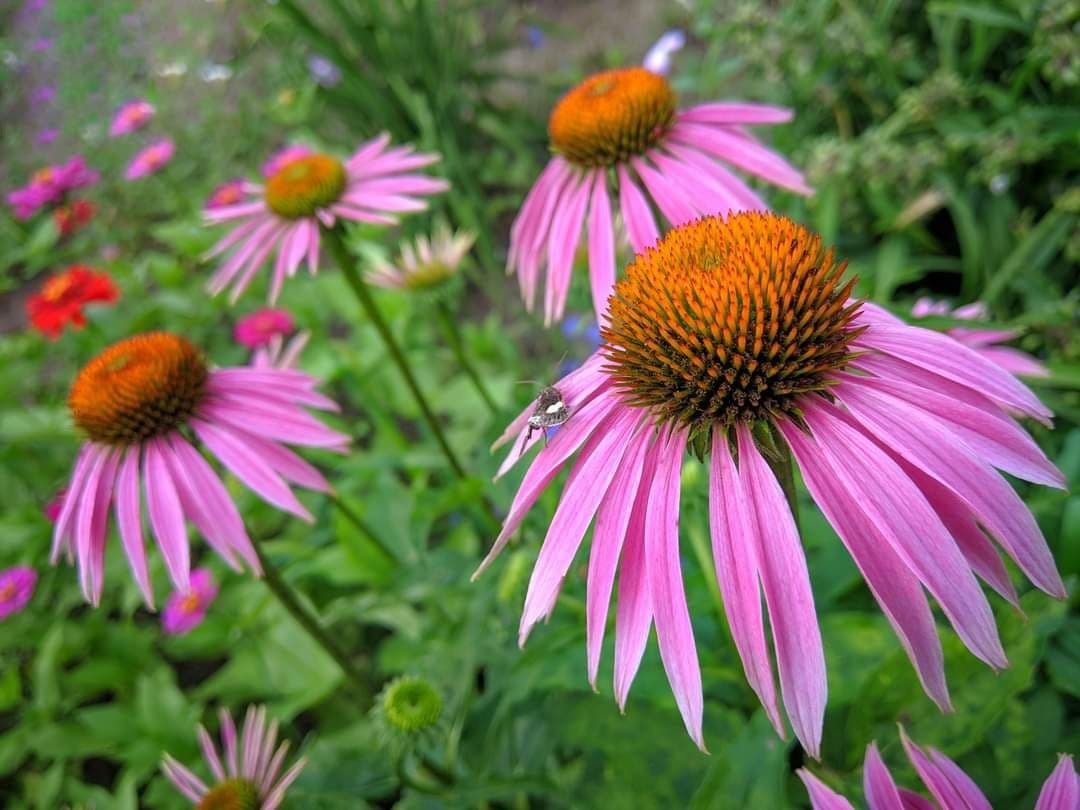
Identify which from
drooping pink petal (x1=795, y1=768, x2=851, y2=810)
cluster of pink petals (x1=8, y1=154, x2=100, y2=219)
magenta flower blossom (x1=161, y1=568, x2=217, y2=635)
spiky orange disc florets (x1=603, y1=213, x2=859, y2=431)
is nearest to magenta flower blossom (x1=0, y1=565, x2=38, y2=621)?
magenta flower blossom (x1=161, y1=568, x2=217, y2=635)

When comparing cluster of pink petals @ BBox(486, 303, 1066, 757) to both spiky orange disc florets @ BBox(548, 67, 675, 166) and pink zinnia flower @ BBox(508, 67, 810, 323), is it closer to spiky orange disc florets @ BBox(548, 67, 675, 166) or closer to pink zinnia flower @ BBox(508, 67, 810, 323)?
pink zinnia flower @ BBox(508, 67, 810, 323)

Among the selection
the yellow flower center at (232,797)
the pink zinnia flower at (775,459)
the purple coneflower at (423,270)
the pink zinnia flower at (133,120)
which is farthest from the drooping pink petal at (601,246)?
the pink zinnia flower at (133,120)

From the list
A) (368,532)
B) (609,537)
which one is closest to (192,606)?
(368,532)

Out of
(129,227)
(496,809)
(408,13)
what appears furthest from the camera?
(129,227)

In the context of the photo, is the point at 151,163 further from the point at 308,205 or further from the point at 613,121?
the point at 613,121

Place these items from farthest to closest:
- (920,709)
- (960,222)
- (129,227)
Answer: (129,227), (960,222), (920,709)

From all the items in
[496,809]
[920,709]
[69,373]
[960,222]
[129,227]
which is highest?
[129,227]

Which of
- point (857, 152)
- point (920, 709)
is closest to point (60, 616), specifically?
point (920, 709)

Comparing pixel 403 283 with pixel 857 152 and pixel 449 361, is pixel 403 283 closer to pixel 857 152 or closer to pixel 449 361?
pixel 449 361
